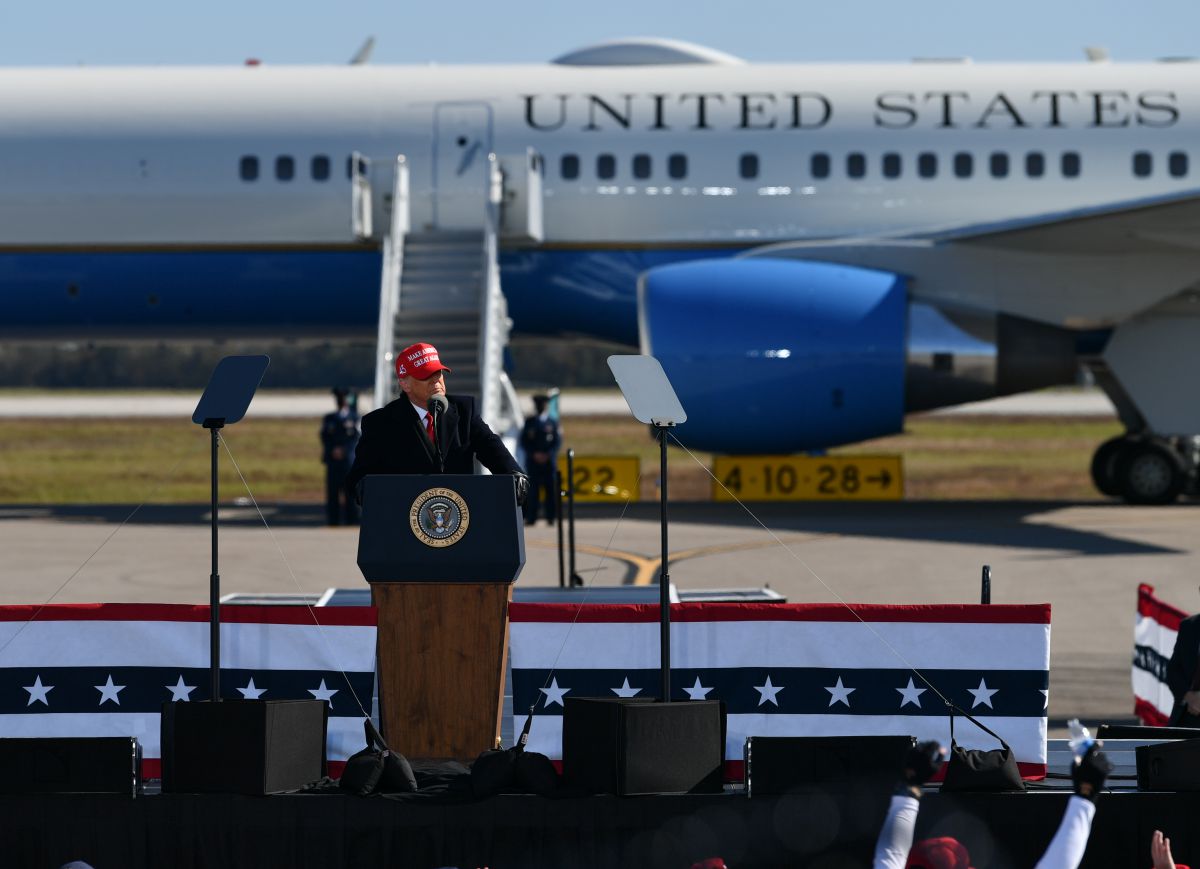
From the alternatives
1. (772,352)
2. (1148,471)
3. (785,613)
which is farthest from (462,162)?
(785,613)

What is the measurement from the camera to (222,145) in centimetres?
2098

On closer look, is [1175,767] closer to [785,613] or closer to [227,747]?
[785,613]

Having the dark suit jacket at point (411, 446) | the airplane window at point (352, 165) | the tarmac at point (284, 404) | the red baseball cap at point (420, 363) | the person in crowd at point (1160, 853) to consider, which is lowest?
the person in crowd at point (1160, 853)

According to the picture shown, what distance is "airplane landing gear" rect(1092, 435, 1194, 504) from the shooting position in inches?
858

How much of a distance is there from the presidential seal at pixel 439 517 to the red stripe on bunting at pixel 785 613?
Result: 1.57 ft

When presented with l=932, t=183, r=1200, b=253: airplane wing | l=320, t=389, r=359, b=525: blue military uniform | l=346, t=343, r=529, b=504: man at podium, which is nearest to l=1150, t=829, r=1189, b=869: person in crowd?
l=346, t=343, r=529, b=504: man at podium

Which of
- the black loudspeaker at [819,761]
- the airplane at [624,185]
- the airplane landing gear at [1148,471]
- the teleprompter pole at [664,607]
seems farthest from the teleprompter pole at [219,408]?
the airplane landing gear at [1148,471]

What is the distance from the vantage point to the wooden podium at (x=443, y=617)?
24.0 ft

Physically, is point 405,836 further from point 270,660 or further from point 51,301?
point 51,301

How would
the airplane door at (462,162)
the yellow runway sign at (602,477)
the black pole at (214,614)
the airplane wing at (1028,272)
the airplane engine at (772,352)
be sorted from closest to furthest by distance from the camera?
the black pole at (214,614) < the airplane engine at (772,352) < the airplane wing at (1028,272) < the airplane door at (462,162) < the yellow runway sign at (602,477)

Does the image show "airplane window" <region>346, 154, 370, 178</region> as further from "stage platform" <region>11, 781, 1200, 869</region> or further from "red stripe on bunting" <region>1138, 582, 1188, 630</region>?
"stage platform" <region>11, 781, 1200, 869</region>

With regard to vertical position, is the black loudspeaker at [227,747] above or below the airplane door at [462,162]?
below

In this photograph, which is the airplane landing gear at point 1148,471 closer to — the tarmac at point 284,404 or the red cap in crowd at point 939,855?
the red cap in crowd at point 939,855

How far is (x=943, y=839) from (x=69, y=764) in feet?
11.7
